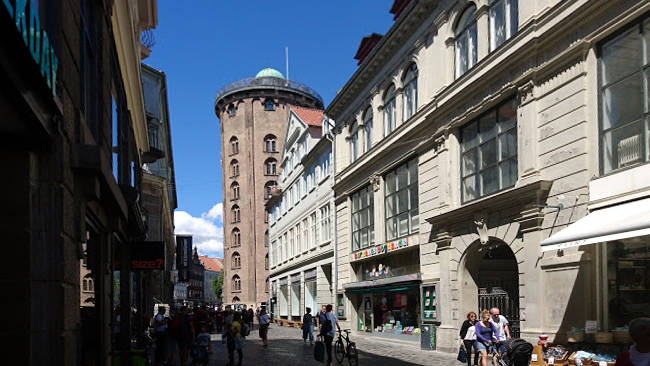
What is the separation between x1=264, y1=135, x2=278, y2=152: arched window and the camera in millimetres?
80188

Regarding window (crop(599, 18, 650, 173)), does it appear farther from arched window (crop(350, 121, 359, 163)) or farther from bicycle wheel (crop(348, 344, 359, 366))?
arched window (crop(350, 121, 359, 163))

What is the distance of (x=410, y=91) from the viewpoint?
2581cm

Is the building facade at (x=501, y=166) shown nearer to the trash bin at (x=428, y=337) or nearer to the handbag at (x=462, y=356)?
the trash bin at (x=428, y=337)

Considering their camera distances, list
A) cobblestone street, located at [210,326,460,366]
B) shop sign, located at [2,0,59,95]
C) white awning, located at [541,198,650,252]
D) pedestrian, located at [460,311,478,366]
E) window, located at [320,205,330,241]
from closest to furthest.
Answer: shop sign, located at [2,0,59,95]
white awning, located at [541,198,650,252]
pedestrian, located at [460,311,478,366]
cobblestone street, located at [210,326,460,366]
window, located at [320,205,330,241]

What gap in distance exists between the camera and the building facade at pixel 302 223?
126 feet

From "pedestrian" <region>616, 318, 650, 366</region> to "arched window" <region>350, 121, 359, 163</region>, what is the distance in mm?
A: 27356

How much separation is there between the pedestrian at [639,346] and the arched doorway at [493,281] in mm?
14593

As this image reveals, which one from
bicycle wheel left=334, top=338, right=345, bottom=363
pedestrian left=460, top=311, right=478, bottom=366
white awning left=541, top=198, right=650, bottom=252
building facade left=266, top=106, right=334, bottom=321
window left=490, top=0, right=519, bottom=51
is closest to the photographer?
white awning left=541, top=198, right=650, bottom=252

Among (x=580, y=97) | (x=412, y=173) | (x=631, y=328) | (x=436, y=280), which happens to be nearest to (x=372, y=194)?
(x=412, y=173)

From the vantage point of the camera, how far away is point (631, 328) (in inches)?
193

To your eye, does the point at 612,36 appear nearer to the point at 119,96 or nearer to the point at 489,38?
the point at 489,38

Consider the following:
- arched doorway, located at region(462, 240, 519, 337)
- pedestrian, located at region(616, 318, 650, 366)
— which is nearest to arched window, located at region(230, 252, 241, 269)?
arched doorway, located at region(462, 240, 519, 337)

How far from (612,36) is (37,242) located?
40.2 feet

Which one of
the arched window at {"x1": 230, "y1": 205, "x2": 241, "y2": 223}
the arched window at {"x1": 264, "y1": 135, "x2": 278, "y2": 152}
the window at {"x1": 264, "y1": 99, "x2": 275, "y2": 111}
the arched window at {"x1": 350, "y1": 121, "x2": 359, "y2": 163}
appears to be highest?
the window at {"x1": 264, "y1": 99, "x2": 275, "y2": 111}
